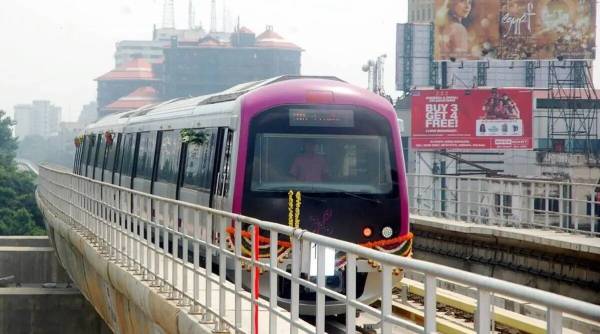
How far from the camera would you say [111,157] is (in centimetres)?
2705

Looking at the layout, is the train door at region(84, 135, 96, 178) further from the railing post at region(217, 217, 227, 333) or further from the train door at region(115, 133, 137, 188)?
the railing post at region(217, 217, 227, 333)

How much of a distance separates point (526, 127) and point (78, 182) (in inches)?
2220

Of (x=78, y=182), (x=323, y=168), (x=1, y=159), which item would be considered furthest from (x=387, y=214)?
(x=1, y=159)

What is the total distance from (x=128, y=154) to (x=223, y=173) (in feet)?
29.3

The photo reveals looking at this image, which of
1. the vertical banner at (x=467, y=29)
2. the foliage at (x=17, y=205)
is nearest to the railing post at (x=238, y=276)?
the vertical banner at (x=467, y=29)

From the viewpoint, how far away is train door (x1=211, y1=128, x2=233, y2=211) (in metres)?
15.1

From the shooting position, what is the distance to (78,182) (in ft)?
75.3

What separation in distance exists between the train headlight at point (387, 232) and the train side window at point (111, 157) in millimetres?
11571

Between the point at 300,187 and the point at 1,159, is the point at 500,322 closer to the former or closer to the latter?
the point at 300,187

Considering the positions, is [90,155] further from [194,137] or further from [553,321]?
[553,321]

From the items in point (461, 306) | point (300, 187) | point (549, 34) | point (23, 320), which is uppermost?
point (549, 34)

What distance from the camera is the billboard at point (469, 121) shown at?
77.0m

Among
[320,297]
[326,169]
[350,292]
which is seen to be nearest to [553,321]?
[350,292]

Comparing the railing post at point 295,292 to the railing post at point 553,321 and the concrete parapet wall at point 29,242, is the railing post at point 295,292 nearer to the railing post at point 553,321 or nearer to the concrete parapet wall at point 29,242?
the railing post at point 553,321
